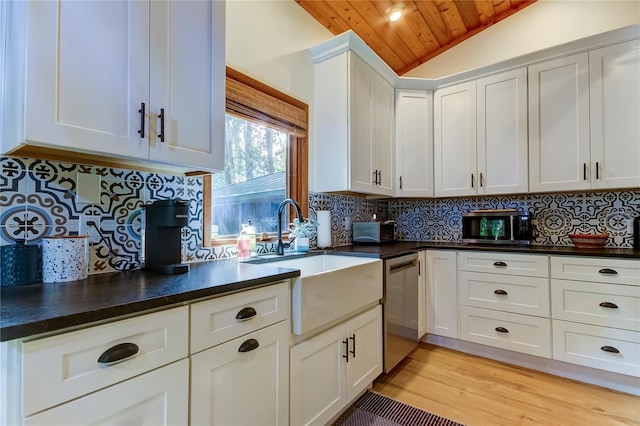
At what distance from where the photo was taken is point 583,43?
2357mm

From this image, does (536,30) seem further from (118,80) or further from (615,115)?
(118,80)

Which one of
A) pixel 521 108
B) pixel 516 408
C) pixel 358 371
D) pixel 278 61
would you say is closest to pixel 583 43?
pixel 521 108

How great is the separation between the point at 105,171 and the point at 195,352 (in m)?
0.91

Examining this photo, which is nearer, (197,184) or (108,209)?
(108,209)

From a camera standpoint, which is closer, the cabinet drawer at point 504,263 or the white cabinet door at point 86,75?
the white cabinet door at point 86,75

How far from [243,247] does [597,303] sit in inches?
95.9

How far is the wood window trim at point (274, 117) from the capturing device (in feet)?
5.87

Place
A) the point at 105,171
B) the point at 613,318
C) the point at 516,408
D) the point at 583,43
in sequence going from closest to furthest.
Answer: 1. the point at 105,171
2. the point at 516,408
3. the point at 613,318
4. the point at 583,43

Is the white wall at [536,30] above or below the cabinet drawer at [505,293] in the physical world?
above

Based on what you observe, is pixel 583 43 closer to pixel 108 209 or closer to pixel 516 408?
pixel 516 408

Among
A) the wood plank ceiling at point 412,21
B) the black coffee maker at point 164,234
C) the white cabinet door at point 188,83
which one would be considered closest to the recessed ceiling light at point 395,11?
the wood plank ceiling at point 412,21

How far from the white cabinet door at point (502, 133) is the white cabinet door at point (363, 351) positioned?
5.48ft

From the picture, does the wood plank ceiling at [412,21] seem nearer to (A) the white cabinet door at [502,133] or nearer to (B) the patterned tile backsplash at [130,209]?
(A) the white cabinet door at [502,133]

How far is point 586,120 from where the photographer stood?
2359 mm
